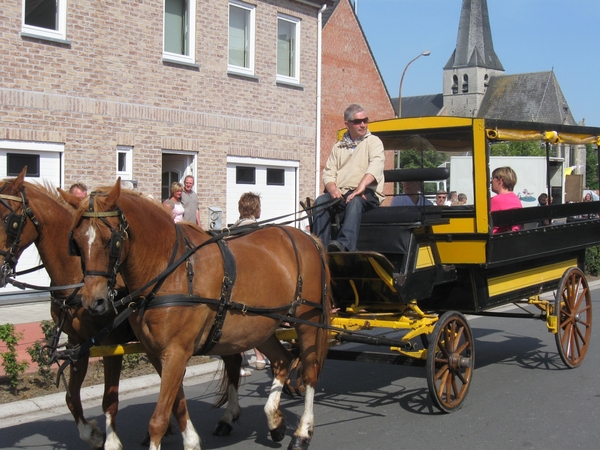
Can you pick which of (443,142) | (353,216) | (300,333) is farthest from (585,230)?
(300,333)

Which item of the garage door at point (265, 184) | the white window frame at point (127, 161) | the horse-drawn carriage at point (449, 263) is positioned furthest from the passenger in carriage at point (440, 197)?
the garage door at point (265, 184)

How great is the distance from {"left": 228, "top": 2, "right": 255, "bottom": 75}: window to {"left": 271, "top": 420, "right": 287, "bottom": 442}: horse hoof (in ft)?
38.7

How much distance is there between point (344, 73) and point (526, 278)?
16282 mm

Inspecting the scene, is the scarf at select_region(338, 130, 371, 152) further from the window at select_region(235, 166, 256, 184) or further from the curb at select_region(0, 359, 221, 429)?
the window at select_region(235, 166, 256, 184)

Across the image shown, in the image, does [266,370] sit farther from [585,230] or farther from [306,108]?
[306,108]

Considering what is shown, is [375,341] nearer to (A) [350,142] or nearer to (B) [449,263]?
(B) [449,263]

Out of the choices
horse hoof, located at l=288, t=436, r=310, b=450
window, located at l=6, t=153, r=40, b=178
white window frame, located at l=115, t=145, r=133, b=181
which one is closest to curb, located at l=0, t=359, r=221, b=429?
horse hoof, located at l=288, t=436, r=310, b=450

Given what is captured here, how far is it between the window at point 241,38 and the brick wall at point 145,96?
0.18 meters

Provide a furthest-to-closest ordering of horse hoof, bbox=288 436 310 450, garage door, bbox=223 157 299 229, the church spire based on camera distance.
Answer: the church spire < garage door, bbox=223 157 299 229 < horse hoof, bbox=288 436 310 450

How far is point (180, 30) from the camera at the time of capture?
15.6 m

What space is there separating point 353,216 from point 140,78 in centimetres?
911

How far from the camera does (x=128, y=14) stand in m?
14.3

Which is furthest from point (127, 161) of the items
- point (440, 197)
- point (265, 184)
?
point (440, 197)

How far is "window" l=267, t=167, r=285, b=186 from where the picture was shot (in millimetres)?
17641
